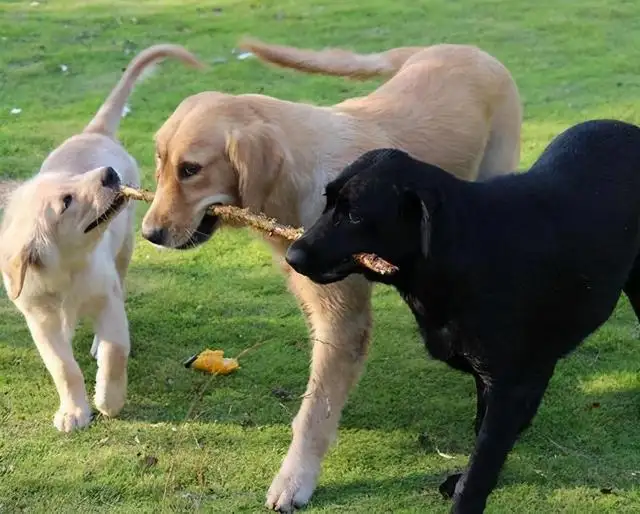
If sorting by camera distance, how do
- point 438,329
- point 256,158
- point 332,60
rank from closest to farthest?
point 438,329 → point 256,158 → point 332,60

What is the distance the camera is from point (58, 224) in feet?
10.6

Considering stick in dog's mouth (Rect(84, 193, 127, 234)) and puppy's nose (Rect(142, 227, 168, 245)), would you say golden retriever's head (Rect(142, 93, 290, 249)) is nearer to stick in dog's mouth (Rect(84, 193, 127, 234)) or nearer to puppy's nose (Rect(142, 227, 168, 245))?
puppy's nose (Rect(142, 227, 168, 245))

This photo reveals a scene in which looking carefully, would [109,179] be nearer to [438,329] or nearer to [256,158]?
[256,158]

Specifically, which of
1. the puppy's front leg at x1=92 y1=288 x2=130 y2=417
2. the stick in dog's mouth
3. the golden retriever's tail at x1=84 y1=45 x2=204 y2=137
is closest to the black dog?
the stick in dog's mouth

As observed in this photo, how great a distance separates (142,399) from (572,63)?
6.67 m

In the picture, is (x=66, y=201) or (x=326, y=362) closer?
(x=326, y=362)

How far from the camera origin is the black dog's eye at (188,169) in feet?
9.34

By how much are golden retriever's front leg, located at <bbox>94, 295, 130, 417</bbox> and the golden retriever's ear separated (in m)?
0.94

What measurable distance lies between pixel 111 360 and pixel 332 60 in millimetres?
1760

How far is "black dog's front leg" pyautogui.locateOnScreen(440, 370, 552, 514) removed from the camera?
2609 mm

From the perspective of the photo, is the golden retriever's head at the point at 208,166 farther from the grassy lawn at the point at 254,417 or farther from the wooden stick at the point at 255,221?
the grassy lawn at the point at 254,417

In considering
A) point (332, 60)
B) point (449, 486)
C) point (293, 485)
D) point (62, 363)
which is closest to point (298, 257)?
point (293, 485)

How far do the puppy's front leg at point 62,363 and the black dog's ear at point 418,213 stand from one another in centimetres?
170

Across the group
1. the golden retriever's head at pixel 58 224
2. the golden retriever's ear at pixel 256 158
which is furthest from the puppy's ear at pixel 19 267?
the golden retriever's ear at pixel 256 158
